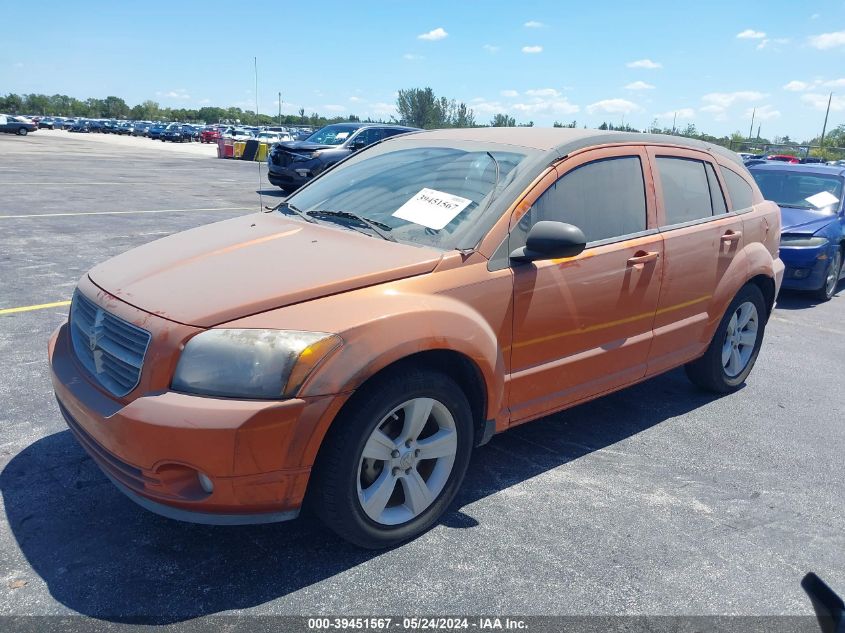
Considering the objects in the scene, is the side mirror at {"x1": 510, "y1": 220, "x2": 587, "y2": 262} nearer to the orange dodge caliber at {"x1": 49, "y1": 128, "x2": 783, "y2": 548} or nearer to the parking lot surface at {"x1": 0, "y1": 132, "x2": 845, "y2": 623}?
the orange dodge caliber at {"x1": 49, "y1": 128, "x2": 783, "y2": 548}

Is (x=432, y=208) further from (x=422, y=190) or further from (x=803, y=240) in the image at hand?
(x=803, y=240)

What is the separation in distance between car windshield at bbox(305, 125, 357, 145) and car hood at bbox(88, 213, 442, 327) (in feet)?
47.2

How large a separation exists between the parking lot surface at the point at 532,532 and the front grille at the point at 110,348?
41 cm

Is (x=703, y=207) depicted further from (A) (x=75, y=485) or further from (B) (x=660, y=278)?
(A) (x=75, y=485)

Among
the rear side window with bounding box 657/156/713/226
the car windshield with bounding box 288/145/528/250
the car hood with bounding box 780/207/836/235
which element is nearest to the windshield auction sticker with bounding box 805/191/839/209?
the car hood with bounding box 780/207/836/235

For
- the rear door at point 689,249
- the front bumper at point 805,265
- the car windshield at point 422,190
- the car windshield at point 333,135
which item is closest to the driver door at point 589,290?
the rear door at point 689,249

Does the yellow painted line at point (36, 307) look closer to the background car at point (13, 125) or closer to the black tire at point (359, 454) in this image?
the black tire at point (359, 454)

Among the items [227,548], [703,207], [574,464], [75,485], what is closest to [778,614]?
[574,464]

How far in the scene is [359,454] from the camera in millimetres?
2666

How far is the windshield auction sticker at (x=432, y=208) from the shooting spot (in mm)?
3309

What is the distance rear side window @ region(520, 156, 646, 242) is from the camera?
3488mm

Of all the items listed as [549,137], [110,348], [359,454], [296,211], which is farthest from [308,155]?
[359,454]

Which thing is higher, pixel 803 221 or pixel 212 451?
pixel 803 221

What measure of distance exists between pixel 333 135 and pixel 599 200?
14.8m
